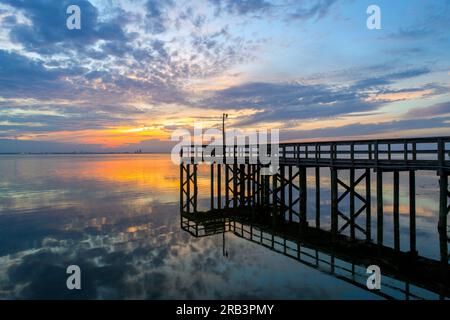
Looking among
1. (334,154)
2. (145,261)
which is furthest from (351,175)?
(145,261)

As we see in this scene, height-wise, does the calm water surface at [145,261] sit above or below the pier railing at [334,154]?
below

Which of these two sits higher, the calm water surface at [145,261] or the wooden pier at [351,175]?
the wooden pier at [351,175]

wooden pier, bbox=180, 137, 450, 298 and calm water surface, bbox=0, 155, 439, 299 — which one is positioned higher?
wooden pier, bbox=180, 137, 450, 298

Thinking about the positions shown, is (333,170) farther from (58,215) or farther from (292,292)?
(58,215)

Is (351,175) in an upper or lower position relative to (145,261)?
upper

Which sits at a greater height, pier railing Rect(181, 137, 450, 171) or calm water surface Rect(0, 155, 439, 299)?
pier railing Rect(181, 137, 450, 171)

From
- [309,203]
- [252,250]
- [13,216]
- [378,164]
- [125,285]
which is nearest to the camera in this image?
[125,285]

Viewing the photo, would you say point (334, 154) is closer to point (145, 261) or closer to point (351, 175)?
point (351, 175)

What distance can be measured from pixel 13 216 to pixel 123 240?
12747 mm

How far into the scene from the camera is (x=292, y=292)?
10648 millimetres
